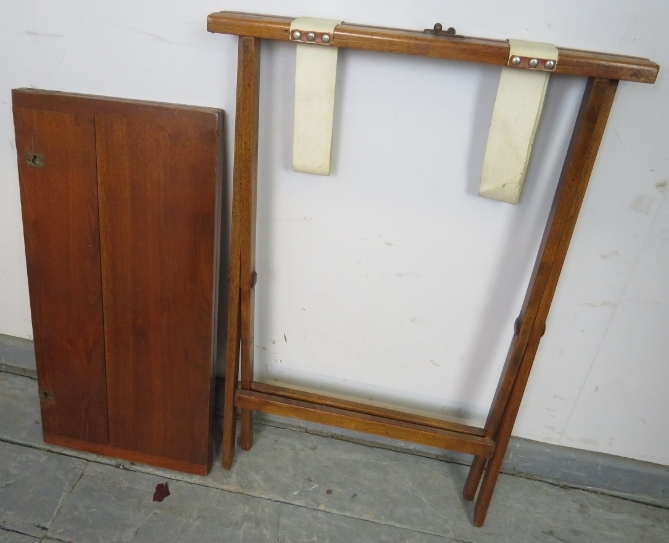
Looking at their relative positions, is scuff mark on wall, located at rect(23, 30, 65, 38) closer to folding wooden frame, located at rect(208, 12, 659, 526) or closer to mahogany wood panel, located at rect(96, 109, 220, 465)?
mahogany wood panel, located at rect(96, 109, 220, 465)

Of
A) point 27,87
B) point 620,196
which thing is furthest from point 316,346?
point 27,87

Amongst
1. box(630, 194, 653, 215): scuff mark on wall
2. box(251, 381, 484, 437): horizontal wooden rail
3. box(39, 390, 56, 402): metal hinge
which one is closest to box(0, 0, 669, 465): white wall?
box(630, 194, 653, 215): scuff mark on wall

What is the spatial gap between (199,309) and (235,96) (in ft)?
1.66

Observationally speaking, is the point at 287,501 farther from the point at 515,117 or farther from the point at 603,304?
the point at 515,117

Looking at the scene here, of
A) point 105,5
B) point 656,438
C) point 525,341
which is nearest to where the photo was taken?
point 105,5

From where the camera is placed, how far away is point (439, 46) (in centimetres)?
102

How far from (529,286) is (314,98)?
0.63 meters

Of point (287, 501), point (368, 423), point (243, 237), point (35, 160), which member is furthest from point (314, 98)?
point (287, 501)

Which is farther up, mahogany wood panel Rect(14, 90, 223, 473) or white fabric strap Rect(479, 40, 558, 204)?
white fabric strap Rect(479, 40, 558, 204)

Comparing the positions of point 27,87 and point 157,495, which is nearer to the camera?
point 27,87

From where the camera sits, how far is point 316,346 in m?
1.54

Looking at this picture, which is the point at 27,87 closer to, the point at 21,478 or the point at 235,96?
the point at 235,96

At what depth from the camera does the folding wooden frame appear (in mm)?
1023

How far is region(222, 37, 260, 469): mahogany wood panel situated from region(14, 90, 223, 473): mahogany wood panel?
0.05 meters
